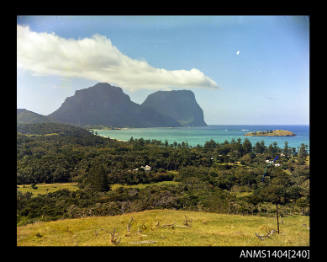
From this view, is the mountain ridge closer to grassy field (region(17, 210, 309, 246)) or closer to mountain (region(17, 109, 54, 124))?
mountain (region(17, 109, 54, 124))

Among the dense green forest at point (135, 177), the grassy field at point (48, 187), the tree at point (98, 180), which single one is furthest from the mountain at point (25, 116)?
the tree at point (98, 180)

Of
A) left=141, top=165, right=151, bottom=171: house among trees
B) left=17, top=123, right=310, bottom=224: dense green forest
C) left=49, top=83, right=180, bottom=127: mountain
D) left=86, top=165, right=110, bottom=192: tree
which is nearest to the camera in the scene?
left=17, top=123, right=310, bottom=224: dense green forest

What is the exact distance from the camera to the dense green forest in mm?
7910

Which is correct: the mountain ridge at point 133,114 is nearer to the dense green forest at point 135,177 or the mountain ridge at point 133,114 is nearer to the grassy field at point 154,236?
the dense green forest at point 135,177

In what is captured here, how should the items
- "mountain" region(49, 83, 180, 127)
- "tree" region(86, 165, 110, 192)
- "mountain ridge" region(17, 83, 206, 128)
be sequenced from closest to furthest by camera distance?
"tree" region(86, 165, 110, 192), "mountain" region(49, 83, 180, 127), "mountain ridge" region(17, 83, 206, 128)

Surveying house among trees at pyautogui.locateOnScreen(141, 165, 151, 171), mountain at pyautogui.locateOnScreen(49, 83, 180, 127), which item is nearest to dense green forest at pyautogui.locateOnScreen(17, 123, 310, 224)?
house among trees at pyautogui.locateOnScreen(141, 165, 151, 171)

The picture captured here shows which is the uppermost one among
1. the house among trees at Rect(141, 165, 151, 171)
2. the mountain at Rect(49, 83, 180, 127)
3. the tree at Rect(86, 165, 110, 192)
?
the mountain at Rect(49, 83, 180, 127)

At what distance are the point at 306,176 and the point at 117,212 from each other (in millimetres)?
10998

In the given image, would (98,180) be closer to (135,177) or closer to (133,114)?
(135,177)

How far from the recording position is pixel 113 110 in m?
19.8

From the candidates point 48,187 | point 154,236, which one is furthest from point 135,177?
point 154,236

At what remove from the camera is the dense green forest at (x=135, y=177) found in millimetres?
7910

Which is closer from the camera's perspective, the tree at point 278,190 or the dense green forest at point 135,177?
the dense green forest at point 135,177
